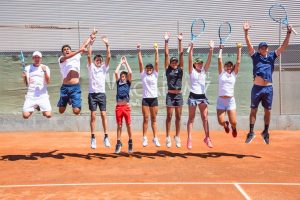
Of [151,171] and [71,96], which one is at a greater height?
[71,96]

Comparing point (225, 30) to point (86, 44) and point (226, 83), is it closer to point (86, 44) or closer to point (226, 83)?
point (226, 83)

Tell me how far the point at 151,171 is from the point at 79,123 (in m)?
8.44

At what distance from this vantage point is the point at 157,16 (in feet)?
63.9

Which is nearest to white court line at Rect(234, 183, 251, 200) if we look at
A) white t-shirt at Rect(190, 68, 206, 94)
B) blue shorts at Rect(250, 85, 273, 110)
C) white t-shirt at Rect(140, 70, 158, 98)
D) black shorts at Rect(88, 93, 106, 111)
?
blue shorts at Rect(250, 85, 273, 110)

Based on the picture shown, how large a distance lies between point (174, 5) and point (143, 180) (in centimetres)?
1362

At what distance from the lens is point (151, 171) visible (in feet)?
28.7

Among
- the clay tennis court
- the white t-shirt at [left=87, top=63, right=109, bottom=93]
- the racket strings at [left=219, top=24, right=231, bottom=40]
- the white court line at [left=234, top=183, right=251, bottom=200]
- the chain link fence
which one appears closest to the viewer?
the white court line at [left=234, top=183, right=251, bottom=200]

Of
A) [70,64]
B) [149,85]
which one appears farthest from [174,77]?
[70,64]

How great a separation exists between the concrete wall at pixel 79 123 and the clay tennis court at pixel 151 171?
10.4 feet

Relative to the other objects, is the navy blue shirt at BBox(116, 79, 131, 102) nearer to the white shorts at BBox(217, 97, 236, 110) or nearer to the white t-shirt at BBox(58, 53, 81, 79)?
the white t-shirt at BBox(58, 53, 81, 79)

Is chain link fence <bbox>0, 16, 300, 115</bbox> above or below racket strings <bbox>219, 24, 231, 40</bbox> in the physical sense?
below

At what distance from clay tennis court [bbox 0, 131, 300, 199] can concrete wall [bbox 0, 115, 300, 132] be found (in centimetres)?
318

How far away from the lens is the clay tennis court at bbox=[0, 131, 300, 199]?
703 centimetres

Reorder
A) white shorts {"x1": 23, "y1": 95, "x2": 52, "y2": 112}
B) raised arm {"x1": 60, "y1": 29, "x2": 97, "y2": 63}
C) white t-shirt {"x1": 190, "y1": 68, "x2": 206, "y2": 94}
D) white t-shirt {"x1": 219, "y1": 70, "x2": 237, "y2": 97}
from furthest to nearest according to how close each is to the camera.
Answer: white t-shirt {"x1": 219, "y1": 70, "x2": 237, "y2": 97} < white t-shirt {"x1": 190, "y1": 68, "x2": 206, "y2": 94} < white shorts {"x1": 23, "y1": 95, "x2": 52, "y2": 112} < raised arm {"x1": 60, "y1": 29, "x2": 97, "y2": 63}
